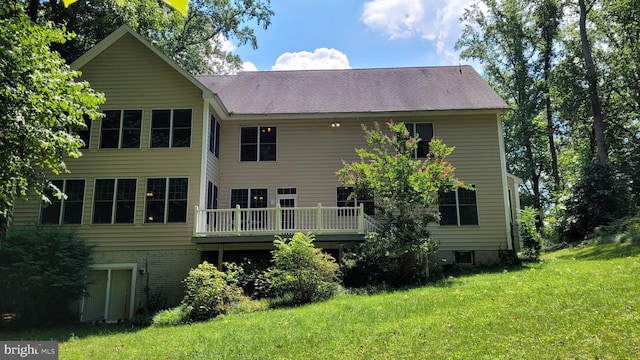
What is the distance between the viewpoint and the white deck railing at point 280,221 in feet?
46.3

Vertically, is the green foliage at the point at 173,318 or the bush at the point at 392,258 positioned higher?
the bush at the point at 392,258

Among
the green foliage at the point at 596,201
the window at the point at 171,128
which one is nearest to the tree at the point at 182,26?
the window at the point at 171,128

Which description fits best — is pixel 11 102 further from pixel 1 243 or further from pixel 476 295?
pixel 476 295

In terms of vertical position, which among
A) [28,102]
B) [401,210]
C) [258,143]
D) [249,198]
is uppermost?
[258,143]

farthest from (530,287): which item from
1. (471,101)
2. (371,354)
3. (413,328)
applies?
(471,101)

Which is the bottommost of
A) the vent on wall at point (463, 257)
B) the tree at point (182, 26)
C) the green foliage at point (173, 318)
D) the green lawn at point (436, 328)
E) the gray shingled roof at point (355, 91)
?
the green foliage at point (173, 318)

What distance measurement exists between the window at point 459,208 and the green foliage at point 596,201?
651 cm

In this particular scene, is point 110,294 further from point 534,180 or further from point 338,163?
point 534,180

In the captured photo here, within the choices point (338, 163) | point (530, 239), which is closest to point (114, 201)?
point (338, 163)

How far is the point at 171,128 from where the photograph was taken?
15.4 metres

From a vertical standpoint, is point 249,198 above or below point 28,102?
below

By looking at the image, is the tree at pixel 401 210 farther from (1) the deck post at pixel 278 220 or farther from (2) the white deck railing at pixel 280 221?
(1) the deck post at pixel 278 220

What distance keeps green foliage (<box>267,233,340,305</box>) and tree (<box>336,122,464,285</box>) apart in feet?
5.52

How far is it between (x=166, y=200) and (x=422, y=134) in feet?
32.5
